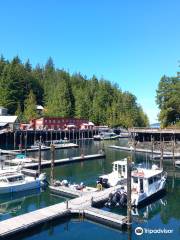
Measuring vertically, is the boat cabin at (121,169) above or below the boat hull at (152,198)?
above

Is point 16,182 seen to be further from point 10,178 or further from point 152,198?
point 152,198

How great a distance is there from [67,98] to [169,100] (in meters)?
62.1

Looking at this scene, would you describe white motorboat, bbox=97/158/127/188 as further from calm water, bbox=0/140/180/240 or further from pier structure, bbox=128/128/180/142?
pier structure, bbox=128/128/180/142

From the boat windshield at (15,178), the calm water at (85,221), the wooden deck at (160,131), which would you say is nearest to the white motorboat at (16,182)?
the boat windshield at (15,178)

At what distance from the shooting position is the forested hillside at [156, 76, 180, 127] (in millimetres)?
92125

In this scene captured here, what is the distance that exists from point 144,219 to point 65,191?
33.9ft

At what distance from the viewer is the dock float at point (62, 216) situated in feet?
84.1

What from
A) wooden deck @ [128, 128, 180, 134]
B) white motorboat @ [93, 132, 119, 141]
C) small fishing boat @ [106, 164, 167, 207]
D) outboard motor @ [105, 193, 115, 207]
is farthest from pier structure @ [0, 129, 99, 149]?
outboard motor @ [105, 193, 115, 207]

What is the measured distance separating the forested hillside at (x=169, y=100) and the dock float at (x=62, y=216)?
64.6m

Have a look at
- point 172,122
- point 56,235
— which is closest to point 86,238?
point 56,235

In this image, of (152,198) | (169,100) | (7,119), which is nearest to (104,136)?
(169,100)

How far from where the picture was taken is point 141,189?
3609 cm

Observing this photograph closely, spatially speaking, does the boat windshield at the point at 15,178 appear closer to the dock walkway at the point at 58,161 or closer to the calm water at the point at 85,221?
the calm water at the point at 85,221

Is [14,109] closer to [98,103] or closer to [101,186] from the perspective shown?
[98,103]
